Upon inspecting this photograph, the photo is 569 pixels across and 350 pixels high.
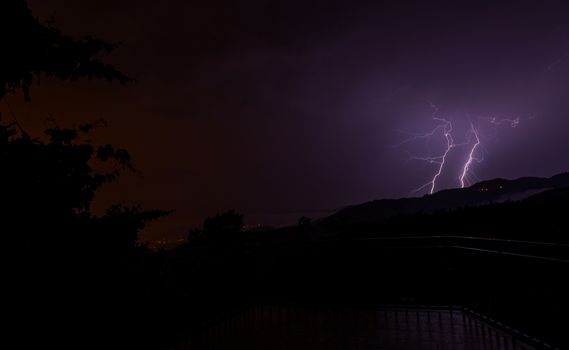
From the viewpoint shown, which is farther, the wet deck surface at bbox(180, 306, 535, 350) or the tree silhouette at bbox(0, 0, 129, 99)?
the wet deck surface at bbox(180, 306, 535, 350)

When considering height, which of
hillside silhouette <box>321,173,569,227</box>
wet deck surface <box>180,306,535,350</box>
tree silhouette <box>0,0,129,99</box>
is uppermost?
hillside silhouette <box>321,173,569,227</box>

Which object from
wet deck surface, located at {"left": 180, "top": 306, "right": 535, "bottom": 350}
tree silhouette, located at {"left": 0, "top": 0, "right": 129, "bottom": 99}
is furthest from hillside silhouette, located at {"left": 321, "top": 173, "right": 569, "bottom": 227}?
tree silhouette, located at {"left": 0, "top": 0, "right": 129, "bottom": 99}

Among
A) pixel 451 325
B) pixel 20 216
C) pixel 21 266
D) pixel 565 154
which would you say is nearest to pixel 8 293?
pixel 21 266

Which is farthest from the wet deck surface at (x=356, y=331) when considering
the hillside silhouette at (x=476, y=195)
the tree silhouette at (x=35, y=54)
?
the hillside silhouette at (x=476, y=195)

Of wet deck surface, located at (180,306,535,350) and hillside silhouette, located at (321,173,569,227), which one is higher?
hillside silhouette, located at (321,173,569,227)

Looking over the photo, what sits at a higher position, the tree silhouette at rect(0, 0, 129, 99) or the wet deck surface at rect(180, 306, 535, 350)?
the tree silhouette at rect(0, 0, 129, 99)

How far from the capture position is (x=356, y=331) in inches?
157

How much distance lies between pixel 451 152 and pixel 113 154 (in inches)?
659

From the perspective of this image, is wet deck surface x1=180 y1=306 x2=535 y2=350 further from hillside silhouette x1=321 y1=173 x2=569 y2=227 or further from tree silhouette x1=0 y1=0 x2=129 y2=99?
hillside silhouette x1=321 y1=173 x2=569 y2=227

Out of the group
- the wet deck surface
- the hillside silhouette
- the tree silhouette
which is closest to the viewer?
the tree silhouette

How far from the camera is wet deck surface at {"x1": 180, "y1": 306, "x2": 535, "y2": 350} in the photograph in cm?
350

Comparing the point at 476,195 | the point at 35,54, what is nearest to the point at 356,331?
the point at 35,54

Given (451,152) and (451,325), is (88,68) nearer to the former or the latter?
(451,325)

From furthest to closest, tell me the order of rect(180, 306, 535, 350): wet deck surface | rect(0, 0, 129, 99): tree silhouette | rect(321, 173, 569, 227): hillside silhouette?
1. rect(321, 173, 569, 227): hillside silhouette
2. rect(180, 306, 535, 350): wet deck surface
3. rect(0, 0, 129, 99): tree silhouette
